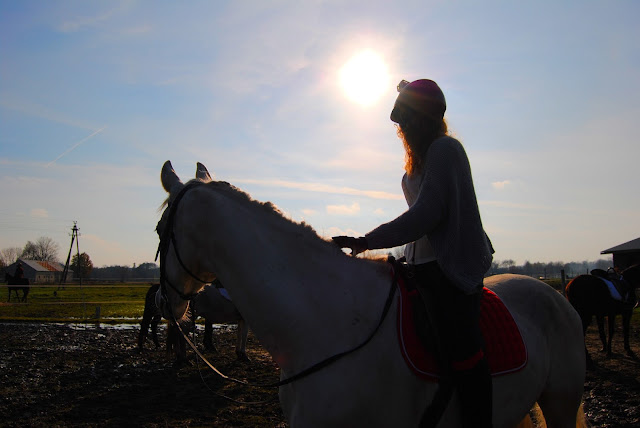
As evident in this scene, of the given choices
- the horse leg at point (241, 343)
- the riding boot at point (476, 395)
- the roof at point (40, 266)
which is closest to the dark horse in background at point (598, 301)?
the horse leg at point (241, 343)

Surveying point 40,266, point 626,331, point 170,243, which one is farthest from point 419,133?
point 40,266

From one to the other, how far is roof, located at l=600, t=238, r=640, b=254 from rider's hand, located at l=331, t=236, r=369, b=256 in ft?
140

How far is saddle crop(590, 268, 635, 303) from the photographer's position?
11328 mm

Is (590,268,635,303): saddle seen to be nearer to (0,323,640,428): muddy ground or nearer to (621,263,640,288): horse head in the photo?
(621,263,640,288): horse head

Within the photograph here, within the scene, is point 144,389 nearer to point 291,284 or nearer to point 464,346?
point 291,284

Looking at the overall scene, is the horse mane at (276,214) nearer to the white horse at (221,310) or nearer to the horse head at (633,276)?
the white horse at (221,310)

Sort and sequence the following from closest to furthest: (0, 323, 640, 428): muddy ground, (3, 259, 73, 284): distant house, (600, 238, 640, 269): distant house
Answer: (0, 323, 640, 428): muddy ground
(600, 238, 640, 269): distant house
(3, 259, 73, 284): distant house

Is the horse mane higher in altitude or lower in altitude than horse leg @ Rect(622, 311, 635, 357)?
higher

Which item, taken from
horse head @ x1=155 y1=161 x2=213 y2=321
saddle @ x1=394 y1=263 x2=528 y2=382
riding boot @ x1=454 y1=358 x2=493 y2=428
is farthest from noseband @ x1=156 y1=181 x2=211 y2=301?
riding boot @ x1=454 y1=358 x2=493 y2=428

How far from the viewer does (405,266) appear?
2678 millimetres

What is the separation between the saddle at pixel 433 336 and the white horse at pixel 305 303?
53 mm

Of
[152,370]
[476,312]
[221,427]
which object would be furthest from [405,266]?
[152,370]

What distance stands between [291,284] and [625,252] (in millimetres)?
43869

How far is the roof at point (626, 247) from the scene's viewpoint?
Result: 3703cm
